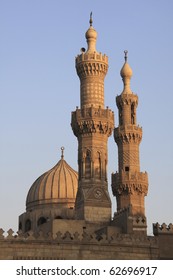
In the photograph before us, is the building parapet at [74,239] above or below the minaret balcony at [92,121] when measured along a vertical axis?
below

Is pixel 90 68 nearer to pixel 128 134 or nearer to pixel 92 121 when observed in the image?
pixel 92 121

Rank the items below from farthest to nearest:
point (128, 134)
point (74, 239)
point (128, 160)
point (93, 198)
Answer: point (128, 134) → point (128, 160) → point (93, 198) → point (74, 239)

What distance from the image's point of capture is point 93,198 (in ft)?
123

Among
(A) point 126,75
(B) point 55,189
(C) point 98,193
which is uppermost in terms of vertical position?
(A) point 126,75

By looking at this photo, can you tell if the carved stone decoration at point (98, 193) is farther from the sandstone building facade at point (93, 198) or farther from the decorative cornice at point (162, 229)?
the decorative cornice at point (162, 229)

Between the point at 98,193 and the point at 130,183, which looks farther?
the point at 130,183

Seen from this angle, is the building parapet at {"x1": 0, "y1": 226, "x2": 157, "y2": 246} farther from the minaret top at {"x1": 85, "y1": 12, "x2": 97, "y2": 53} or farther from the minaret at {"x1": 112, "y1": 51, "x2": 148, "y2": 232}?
the minaret top at {"x1": 85, "y1": 12, "x2": 97, "y2": 53}

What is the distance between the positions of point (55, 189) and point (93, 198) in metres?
6.71

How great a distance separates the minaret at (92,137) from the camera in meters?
37.5

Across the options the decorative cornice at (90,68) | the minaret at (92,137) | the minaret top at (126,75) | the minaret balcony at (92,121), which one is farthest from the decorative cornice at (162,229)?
the minaret top at (126,75)

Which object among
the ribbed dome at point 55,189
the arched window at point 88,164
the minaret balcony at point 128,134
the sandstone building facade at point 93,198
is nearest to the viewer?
the sandstone building facade at point 93,198

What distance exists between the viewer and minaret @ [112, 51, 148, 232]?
41.0 metres

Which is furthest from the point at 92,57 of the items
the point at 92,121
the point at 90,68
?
the point at 92,121
